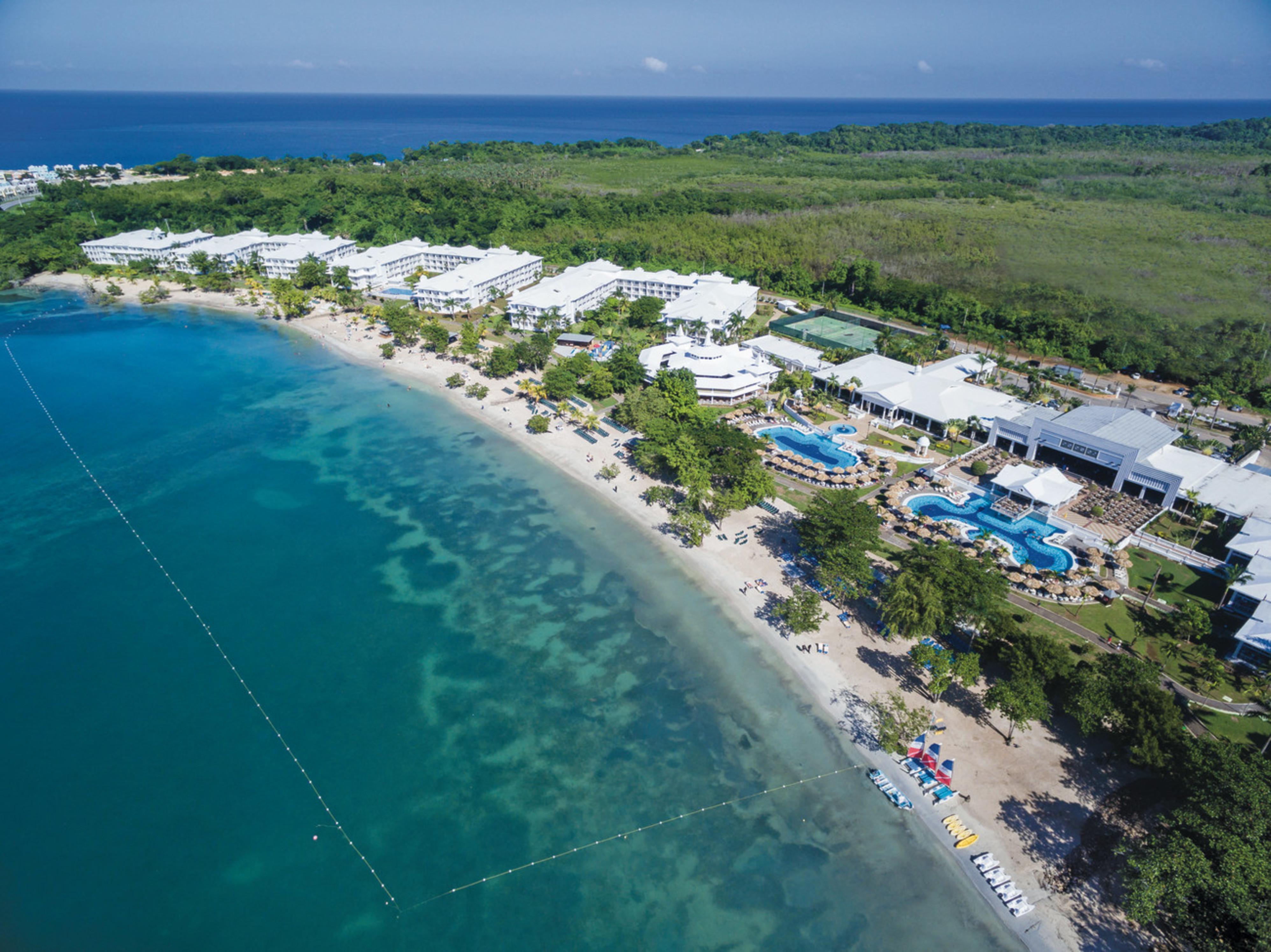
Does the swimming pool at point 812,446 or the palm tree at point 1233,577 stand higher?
the palm tree at point 1233,577

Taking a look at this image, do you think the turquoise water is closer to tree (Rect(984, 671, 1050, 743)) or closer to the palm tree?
tree (Rect(984, 671, 1050, 743))

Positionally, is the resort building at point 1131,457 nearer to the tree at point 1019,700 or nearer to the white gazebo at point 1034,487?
the white gazebo at point 1034,487

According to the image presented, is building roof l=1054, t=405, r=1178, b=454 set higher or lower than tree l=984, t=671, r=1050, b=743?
higher

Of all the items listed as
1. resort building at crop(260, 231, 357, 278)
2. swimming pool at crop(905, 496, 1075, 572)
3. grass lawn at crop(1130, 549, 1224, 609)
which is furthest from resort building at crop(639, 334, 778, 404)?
resort building at crop(260, 231, 357, 278)

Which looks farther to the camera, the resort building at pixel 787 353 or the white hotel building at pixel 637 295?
the white hotel building at pixel 637 295

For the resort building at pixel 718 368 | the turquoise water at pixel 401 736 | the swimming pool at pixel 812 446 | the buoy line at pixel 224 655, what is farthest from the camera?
the resort building at pixel 718 368

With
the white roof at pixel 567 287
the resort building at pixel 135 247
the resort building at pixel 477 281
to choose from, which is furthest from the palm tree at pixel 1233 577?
the resort building at pixel 135 247
